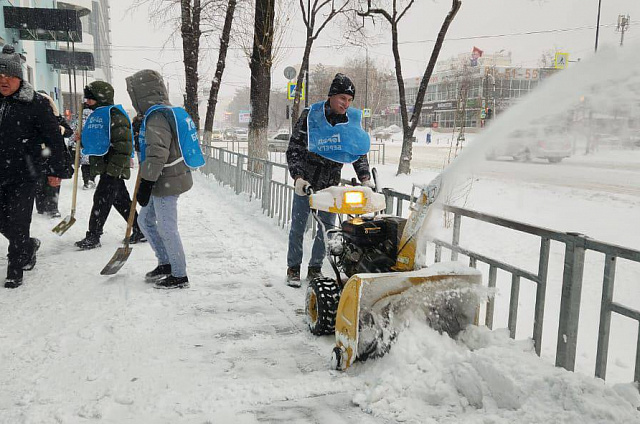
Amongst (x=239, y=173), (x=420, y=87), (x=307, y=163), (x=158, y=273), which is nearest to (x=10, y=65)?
(x=158, y=273)

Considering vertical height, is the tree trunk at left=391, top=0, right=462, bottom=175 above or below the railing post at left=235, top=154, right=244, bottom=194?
above

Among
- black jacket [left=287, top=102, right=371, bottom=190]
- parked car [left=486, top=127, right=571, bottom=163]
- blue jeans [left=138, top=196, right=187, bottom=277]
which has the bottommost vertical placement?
blue jeans [left=138, top=196, right=187, bottom=277]

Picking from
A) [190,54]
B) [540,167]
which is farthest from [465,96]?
[190,54]

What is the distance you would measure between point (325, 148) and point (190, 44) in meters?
14.3

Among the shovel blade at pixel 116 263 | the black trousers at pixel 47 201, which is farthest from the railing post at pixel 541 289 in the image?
the black trousers at pixel 47 201

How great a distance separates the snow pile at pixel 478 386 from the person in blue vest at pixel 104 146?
4.23 meters

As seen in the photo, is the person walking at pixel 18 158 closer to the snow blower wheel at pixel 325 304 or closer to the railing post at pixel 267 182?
the snow blower wheel at pixel 325 304

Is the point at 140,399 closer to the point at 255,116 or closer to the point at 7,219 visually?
the point at 7,219

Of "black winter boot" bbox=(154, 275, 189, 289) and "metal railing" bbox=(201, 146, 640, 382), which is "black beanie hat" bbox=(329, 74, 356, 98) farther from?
"black winter boot" bbox=(154, 275, 189, 289)

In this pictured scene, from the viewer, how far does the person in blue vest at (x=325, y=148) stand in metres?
4.39

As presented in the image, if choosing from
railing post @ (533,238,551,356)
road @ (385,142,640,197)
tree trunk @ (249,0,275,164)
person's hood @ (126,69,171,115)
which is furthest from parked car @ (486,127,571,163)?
tree trunk @ (249,0,275,164)

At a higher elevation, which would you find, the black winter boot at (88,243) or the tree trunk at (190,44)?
the tree trunk at (190,44)

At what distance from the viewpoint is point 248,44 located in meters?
16.5

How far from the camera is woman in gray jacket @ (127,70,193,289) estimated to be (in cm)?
438
